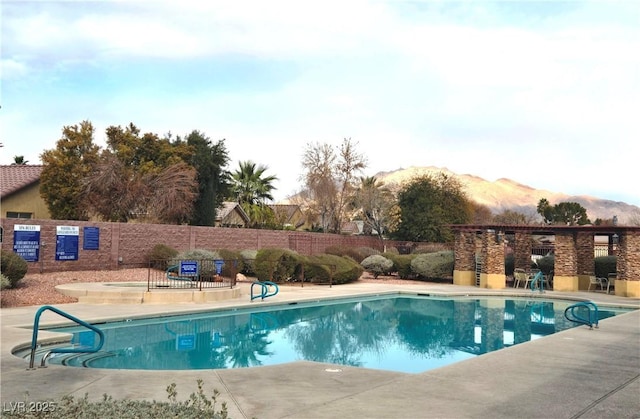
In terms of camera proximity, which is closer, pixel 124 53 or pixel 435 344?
pixel 435 344

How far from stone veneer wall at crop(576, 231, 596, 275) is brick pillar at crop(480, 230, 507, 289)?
3.74 m

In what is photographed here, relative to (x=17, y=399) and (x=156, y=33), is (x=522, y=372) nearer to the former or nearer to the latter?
(x=17, y=399)

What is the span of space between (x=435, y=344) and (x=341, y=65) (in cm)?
1071

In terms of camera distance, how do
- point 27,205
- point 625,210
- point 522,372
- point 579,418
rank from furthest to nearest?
point 625,210
point 27,205
point 522,372
point 579,418

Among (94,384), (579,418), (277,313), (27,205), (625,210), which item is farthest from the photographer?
(625,210)

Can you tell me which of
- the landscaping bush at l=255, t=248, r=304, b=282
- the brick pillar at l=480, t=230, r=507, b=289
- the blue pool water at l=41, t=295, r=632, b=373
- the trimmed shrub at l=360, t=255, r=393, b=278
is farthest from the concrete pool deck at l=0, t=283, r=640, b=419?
the trimmed shrub at l=360, t=255, r=393, b=278

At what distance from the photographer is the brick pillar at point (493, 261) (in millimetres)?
28953

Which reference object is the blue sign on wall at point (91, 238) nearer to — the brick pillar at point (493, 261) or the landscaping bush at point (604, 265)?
the brick pillar at point (493, 261)

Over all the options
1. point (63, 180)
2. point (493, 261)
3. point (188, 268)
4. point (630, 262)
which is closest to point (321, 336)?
point (188, 268)

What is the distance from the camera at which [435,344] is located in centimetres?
1450

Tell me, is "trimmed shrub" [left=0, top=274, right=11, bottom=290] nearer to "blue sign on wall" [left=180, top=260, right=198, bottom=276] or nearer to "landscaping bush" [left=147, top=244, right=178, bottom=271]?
"blue sign on wall" [left=180, top=260, right=198, bottom=276]

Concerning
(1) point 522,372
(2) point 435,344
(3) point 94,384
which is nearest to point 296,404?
(3) point 94,384

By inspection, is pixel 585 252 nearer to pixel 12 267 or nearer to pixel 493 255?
pixel 493 255

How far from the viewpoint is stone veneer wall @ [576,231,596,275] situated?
2858 cm
